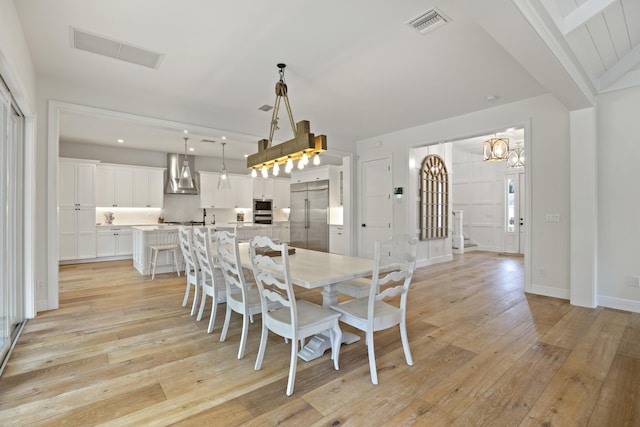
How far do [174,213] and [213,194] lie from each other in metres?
1.13

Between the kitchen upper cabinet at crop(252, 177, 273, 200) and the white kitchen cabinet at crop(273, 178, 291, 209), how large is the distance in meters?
0.15

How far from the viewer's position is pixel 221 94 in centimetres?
409

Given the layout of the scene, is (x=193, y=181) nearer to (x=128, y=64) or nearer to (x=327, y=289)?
(x=128, y=64)

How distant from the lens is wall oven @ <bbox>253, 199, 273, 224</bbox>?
9375 millimetres

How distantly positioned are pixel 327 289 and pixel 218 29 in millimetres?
2403

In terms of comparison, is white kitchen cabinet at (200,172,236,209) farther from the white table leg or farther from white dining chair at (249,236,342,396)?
white dining chair at (249,236,342,396)

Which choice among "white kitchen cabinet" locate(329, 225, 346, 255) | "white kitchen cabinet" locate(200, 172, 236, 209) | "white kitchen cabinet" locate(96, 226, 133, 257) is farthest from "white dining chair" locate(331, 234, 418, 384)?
"white kitchen cabinet" locate(200, 172, 236, 209)

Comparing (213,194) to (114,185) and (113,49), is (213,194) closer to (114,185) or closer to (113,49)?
(114,185)

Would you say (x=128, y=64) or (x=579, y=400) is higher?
(x=128, y=64)

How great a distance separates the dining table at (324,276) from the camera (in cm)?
215

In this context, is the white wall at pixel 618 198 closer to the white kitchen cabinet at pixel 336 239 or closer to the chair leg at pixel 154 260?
the white kitchen cabinet at pixel 336 239

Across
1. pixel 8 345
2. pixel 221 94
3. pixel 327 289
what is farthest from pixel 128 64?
pixel 327 289

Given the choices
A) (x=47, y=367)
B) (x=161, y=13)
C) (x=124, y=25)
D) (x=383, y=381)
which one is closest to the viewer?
(x=383, y=381)

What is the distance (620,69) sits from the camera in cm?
349
